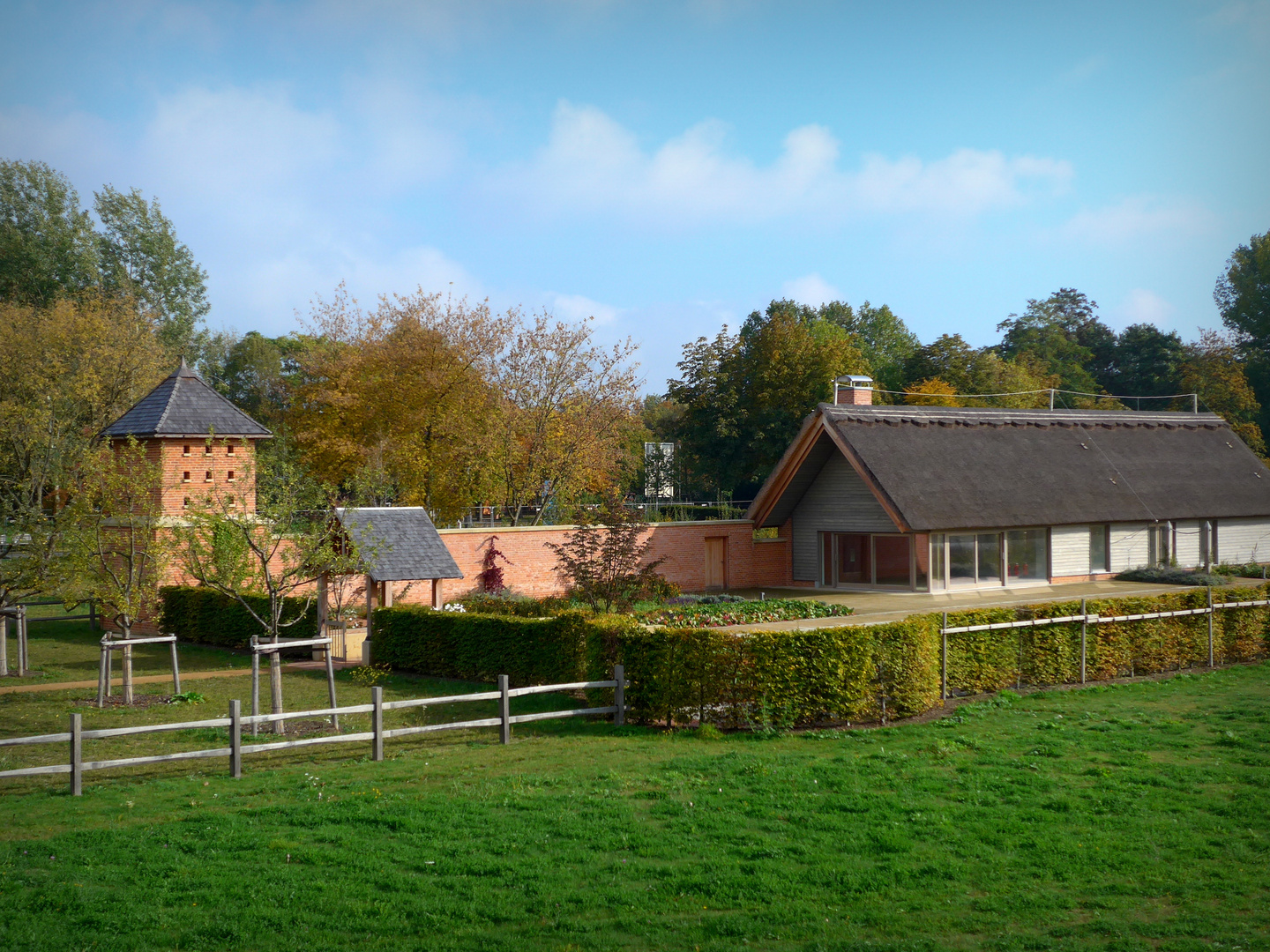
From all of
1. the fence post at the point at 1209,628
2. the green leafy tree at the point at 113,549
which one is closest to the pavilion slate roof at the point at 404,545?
the green leafy tree at the point at 113,549

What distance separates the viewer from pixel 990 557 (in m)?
29.5

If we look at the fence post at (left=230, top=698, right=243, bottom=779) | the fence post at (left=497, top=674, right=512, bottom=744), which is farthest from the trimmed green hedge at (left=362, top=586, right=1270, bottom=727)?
the fence post at (left=230, top=698, right=243, bottom=779)

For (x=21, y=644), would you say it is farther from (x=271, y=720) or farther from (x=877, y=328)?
(x=877, y=328)

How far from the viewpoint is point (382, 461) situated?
35094 millimetres

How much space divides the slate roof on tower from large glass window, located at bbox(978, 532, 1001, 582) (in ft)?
66.1

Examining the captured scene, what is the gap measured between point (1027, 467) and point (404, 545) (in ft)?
63.8

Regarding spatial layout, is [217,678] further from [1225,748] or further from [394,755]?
[1225,748]

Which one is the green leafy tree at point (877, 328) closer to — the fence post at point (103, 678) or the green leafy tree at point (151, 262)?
the green leafy tree at point (151, 262)

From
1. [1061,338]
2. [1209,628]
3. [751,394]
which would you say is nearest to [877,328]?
[1061,338]

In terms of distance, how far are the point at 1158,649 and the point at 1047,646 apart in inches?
109

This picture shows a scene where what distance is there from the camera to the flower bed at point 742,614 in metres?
20.5

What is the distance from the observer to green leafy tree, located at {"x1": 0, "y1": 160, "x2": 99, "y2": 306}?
50781 mm

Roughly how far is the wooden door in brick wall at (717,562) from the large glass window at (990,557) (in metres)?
7.78

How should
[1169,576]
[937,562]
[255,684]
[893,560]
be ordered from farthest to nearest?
[1169,576] < [893,560] < [937,562] < [255,684]
